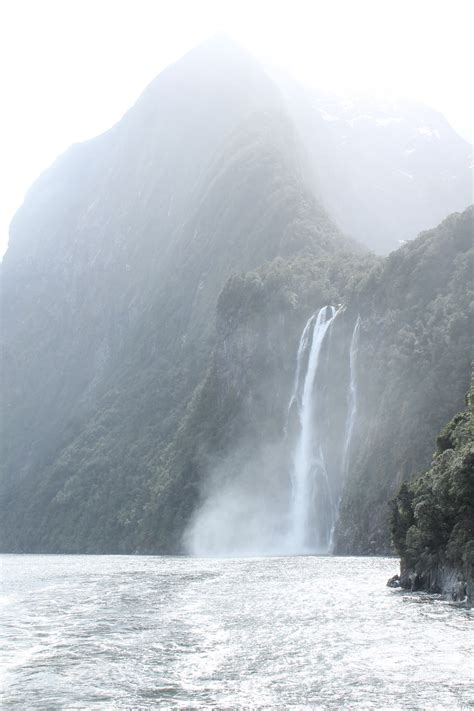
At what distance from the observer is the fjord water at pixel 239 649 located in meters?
21.2

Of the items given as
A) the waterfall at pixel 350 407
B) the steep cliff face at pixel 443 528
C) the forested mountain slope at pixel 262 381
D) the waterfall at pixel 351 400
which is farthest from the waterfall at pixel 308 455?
the steep cliff face at pixel 443 528

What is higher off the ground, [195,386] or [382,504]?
[195,386]

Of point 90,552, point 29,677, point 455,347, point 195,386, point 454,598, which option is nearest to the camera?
point 29,677

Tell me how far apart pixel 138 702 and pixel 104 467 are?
15728 centimetres

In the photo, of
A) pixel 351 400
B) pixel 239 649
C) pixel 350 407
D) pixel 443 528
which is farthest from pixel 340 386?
pixel 239 649

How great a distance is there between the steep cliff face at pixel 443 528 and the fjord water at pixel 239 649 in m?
1.72

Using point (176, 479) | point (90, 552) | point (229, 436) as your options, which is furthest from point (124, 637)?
point (90, 552)

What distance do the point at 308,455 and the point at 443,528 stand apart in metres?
63.7

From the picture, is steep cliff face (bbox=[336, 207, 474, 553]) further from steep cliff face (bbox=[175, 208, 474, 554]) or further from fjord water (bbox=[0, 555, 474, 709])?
fjord water (bbox=[0, 555, 474, 709])

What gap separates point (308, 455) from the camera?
106750 millimetres

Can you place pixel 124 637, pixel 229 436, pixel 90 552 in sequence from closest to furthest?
1. pixel 124 637
2. pixel 229 436
3. pixel 90 552

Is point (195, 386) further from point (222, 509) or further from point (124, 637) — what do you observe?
point (124, 637)

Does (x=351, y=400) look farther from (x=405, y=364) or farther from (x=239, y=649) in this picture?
(x=239, y=649)

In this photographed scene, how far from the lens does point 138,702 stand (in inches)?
820
